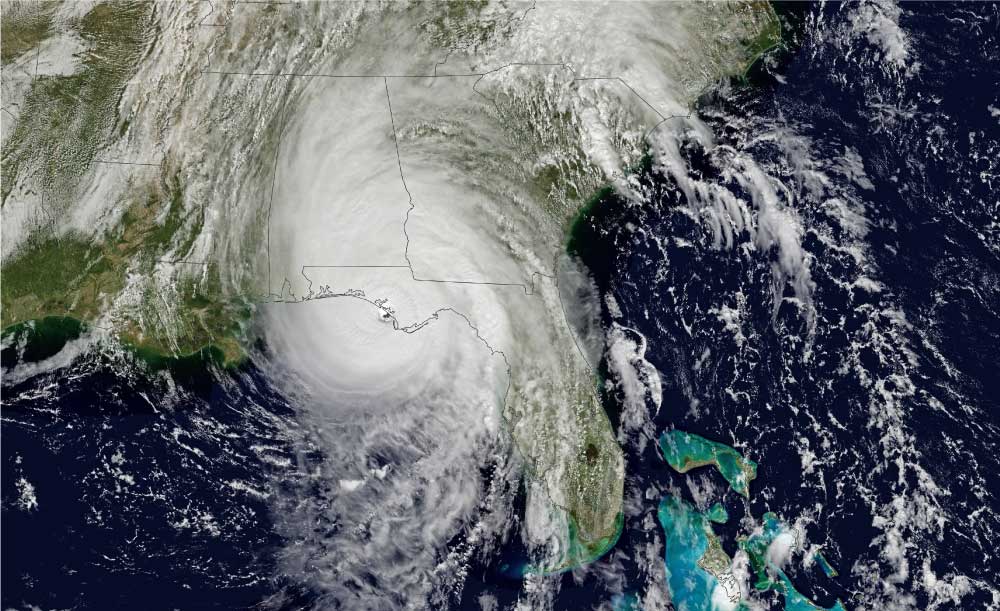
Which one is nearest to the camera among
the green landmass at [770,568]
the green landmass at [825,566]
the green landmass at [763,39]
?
the green landmass at [825,566]

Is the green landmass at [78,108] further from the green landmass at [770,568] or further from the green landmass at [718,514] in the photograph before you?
the green landmass at [770,568]

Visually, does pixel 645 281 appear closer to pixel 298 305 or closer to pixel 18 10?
pixel 298 305

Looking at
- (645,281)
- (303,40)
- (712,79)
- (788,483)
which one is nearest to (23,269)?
(303,40)

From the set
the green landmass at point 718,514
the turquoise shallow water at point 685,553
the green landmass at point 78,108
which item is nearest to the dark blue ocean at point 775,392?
the green landmass at point 718,514

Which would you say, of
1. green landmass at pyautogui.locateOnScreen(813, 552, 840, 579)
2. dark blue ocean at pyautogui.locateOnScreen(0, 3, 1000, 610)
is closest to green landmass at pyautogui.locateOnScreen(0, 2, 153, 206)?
dark blue ocean at pyautogui.locateOnScreen(0, 3, 1000, 610)

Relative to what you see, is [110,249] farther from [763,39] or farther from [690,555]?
[763,39]

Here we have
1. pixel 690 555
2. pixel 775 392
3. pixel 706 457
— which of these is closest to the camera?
pixel 775 392

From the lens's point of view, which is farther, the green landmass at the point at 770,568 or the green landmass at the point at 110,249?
the green landmass at the point at 110,249

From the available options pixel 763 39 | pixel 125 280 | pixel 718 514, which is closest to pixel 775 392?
pixel 718 514

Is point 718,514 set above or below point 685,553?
above
